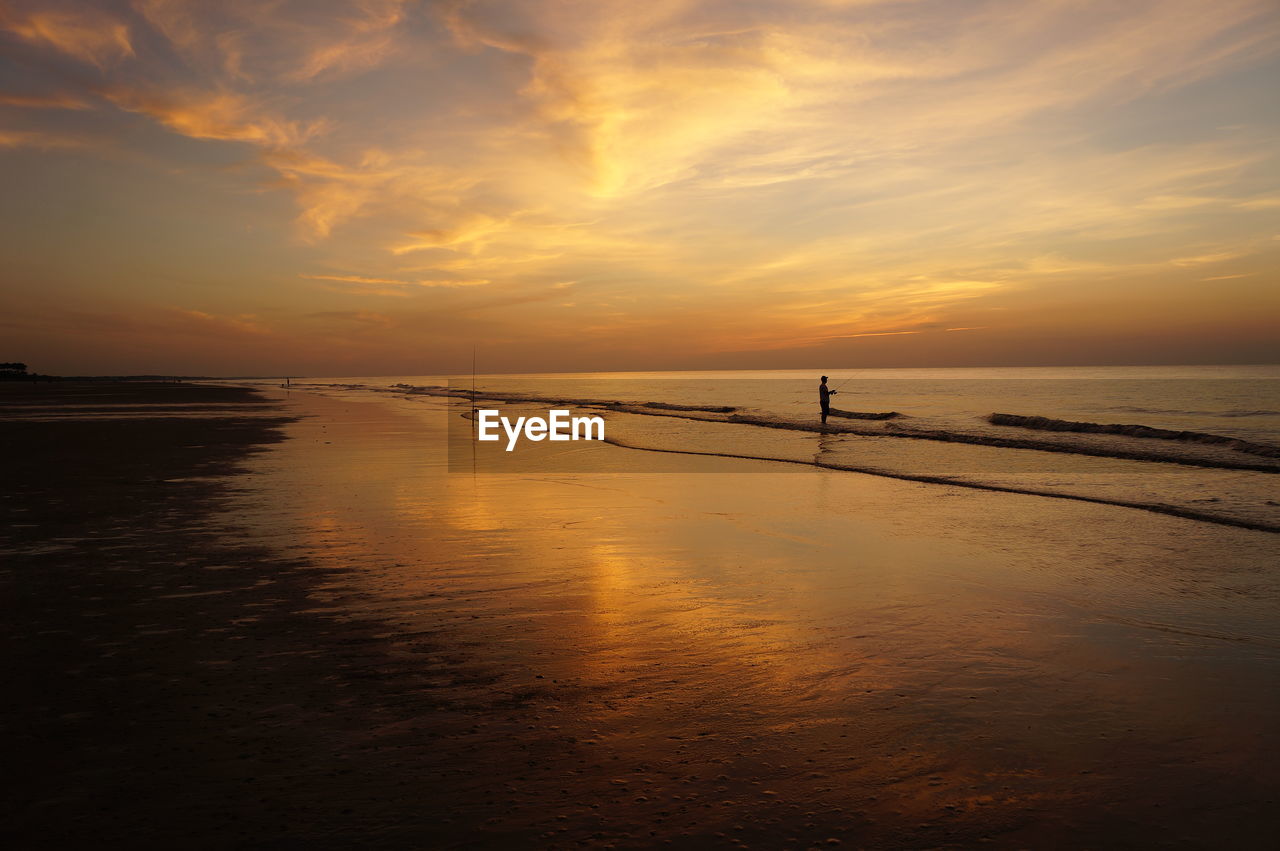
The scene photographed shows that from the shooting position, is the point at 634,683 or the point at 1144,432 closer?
the point at 634,683

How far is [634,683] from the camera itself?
17.8 feet

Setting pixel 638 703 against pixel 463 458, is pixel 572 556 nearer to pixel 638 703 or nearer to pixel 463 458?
pixel 638 703

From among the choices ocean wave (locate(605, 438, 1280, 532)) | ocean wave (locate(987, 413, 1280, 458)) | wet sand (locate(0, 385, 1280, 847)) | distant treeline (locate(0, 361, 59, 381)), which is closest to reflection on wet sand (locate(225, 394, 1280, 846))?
wet sand (locate(0, 385, 1280, 847))

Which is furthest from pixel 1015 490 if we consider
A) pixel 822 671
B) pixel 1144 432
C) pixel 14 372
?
pixel 14 372

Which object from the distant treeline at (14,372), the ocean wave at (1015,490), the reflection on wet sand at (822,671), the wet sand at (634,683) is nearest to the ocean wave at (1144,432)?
the ocean wave at (1015,490)

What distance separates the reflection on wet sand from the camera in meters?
3.87

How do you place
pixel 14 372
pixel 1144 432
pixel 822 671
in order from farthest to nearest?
1. pixel 14 372
2. pixel 1144 432
3. pixel 822 671

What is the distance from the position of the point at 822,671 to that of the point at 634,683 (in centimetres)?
150

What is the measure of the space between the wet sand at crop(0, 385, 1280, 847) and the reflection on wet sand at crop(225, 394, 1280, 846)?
3cm

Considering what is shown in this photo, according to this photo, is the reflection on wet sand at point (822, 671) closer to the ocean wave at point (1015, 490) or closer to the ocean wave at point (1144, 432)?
the ocean wave at point (1015, 490)

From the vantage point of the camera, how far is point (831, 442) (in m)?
28.1

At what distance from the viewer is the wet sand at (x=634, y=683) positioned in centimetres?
379

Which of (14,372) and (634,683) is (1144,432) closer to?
(634,683)

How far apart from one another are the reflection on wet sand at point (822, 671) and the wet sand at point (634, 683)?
0.10ft
